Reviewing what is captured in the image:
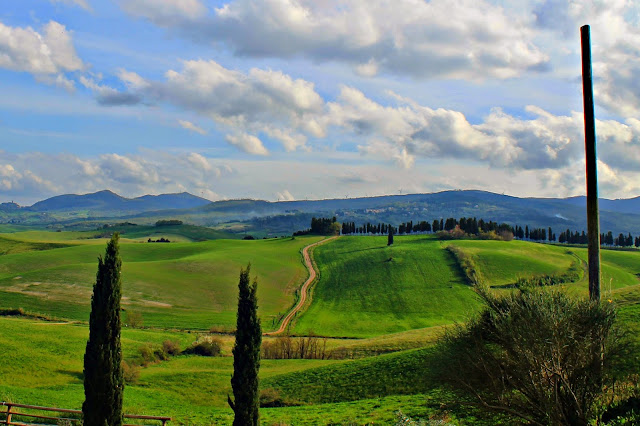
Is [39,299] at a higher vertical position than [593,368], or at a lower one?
lower

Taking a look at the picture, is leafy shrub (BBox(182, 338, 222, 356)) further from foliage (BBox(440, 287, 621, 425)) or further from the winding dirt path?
foliage (BBox(440, 287, 621, 425))

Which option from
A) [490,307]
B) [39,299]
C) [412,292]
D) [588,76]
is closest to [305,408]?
[490,307]

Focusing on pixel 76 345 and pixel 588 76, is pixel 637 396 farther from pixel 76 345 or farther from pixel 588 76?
pixel 76 345

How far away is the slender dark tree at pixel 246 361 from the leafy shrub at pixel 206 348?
1285 inches

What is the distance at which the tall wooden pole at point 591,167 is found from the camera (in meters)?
21.1

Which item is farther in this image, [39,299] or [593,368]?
[39,299]

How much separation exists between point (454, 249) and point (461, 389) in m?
122

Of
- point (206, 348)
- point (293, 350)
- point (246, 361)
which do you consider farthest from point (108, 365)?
point (293, 350)

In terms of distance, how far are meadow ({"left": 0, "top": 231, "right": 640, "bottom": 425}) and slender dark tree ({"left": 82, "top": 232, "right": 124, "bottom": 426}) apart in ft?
26.9

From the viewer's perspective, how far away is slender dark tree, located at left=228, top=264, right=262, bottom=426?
2550 cm

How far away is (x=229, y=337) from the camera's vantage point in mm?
70562

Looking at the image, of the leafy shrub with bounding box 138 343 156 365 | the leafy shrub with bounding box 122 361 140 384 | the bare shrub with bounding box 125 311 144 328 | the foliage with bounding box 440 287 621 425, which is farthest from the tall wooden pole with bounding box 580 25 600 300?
the bare shrub with bounding box 125 311 144 328

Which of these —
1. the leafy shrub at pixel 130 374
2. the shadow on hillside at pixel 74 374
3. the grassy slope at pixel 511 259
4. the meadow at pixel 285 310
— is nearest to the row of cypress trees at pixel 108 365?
the meadow at pixel 285 310

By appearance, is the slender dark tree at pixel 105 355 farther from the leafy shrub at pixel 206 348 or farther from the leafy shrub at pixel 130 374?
the leafy shrub at pixel 206 348
